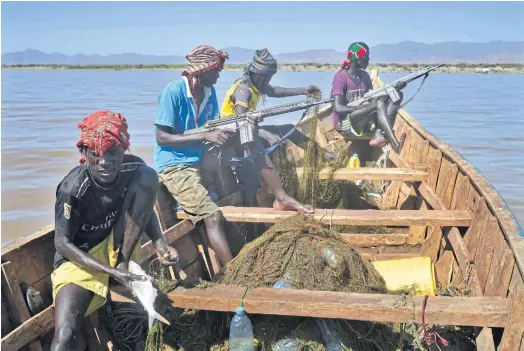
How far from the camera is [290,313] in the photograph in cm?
291

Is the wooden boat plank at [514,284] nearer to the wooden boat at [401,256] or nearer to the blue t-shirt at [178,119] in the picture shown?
the wooden boat at [401,256]

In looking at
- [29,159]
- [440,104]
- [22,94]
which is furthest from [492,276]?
[22,94]

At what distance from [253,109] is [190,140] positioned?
139cm

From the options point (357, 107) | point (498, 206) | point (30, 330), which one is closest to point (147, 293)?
point (30, 330)

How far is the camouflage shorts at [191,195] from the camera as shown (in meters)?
4.35

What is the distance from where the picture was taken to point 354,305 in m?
2.81

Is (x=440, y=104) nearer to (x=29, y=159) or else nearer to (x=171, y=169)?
(x=29, y=159)

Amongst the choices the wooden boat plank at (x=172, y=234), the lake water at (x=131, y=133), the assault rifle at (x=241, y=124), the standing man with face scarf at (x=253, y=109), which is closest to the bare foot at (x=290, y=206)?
the standing man with face scarf at (x=253, y=109)

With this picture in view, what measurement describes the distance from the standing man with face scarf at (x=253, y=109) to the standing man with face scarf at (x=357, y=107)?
1.86 meters

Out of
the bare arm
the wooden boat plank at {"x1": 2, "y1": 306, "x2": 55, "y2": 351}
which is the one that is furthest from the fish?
the bare arm

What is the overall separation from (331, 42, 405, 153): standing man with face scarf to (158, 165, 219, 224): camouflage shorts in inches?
145

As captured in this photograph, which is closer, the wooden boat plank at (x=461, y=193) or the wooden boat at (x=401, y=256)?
the wooden boat at (x=401, y=256)

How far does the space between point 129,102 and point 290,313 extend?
26945 mm

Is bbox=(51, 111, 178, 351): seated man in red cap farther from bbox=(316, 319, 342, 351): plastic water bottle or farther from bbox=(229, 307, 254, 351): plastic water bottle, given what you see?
bbox=(316, 319, 342, 351): plastic water bottle
